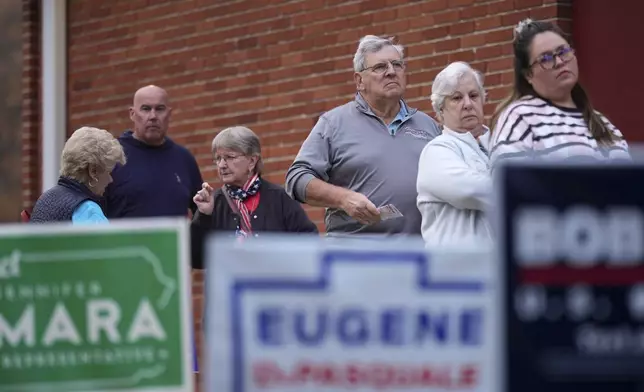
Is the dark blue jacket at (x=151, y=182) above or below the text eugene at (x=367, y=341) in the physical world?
above

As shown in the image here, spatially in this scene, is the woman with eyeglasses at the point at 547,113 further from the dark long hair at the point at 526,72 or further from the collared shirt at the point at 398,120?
the collared shirt at the point at 398,120

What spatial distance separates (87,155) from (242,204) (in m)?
0.79

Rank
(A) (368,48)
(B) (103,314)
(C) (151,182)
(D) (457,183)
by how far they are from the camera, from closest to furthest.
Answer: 1. (B) (103,314)
2. (D) (457,183)
3. (A) (368,48)
4. (C) (151,182)

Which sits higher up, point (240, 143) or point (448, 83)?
point (448, 83)

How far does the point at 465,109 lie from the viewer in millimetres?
5637

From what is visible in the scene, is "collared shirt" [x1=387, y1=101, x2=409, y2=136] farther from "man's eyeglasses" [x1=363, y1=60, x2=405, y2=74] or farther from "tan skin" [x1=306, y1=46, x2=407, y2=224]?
"man's eyeglasses" [x1=363, y1=60, x2=405, y2=74]

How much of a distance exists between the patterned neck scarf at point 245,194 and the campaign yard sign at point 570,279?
3.56 m

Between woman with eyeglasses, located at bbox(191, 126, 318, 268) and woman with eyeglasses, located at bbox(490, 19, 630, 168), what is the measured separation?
167 centimetres

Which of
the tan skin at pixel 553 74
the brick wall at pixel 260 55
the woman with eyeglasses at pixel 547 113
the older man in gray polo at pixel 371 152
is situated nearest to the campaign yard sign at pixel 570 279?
the woman with eyeglasses at pixel 547 113

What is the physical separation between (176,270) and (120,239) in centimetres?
16

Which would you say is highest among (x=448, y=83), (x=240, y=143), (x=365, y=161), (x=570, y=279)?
(x=448, y=83)

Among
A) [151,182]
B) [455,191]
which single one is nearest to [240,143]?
[151,182]

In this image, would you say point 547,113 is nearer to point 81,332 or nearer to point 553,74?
point 553,74

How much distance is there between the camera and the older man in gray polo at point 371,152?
6129mm
